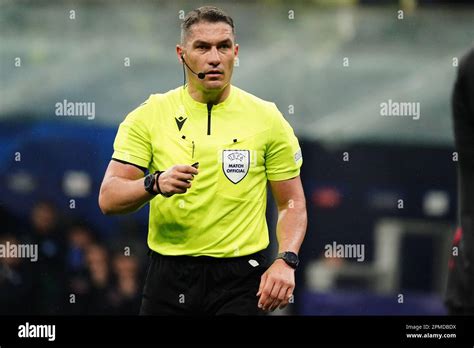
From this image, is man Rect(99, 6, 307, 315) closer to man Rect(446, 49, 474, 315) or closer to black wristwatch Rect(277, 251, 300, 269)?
black wristwatch Rect(277, 251, 300, 269)

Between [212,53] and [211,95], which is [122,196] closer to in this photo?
[211,95]

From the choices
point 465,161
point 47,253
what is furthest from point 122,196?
point 47,253

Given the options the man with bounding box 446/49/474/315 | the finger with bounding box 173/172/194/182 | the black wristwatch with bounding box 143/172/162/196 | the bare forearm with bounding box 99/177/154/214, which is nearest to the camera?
the man with bounding box 446/49/474/315

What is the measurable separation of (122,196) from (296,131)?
Answer: 309 centimetres

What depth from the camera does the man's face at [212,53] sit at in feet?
21.5

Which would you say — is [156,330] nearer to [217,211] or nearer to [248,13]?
[217,211]

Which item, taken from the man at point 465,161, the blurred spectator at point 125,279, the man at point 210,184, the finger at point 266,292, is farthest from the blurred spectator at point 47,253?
the man at point 465,161

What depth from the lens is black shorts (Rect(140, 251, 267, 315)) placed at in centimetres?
643

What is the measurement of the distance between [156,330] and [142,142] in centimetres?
108

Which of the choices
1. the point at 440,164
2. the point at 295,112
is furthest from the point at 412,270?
the point at 295,112

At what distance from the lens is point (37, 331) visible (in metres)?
7.08

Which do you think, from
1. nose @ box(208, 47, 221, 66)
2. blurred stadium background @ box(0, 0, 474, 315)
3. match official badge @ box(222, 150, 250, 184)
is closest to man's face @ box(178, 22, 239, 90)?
nose @ box(208, 47, 221, 66)

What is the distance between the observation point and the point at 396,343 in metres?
7.23

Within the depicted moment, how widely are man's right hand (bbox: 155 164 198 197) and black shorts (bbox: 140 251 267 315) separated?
631 mm
